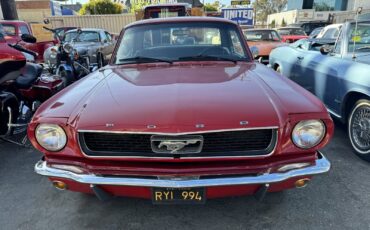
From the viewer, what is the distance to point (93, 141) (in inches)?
87.5

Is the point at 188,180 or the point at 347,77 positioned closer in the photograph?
the point at 188,180

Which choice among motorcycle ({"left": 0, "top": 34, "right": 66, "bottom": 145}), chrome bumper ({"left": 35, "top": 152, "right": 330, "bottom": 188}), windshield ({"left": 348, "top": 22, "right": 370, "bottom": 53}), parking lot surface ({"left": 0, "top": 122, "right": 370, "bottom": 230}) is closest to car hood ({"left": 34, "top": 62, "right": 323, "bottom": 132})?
chrome bumper ({"left": 35, "top": 152, "right": 330, "bottom": 188})

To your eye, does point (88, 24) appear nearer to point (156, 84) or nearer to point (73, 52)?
point (73, 52)

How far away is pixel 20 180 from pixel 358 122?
13.2 ft

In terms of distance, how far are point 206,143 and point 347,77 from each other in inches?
105

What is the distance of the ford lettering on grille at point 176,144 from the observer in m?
2.10

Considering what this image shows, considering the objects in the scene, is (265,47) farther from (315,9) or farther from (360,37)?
(315,9)

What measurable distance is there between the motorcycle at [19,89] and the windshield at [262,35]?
791 cm

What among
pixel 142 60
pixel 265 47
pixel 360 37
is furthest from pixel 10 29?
pixel 360 37

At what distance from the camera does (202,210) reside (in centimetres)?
279

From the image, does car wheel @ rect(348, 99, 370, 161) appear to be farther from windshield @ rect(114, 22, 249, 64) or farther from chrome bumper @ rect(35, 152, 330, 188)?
chrome bumper @ rect(35, 152, 330, 188)

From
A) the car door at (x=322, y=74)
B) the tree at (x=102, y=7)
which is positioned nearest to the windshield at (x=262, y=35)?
the car door at (x=322, y=74)

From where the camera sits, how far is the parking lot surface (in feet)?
8.62

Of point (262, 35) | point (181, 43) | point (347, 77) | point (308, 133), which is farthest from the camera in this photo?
point (262, 35)
